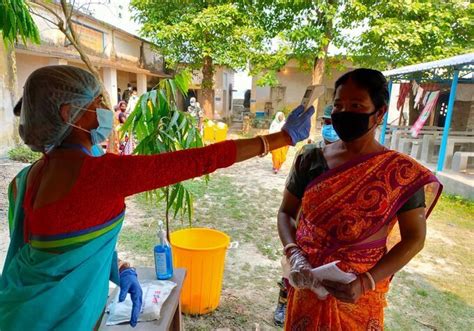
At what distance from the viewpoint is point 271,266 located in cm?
377

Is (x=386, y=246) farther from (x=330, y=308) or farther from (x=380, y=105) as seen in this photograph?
(x=380, y=105)

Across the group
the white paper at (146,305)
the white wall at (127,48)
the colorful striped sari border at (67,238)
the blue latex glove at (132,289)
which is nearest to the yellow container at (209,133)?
the white wall at (127,48)

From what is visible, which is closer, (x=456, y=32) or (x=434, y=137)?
(x=434, y=137)

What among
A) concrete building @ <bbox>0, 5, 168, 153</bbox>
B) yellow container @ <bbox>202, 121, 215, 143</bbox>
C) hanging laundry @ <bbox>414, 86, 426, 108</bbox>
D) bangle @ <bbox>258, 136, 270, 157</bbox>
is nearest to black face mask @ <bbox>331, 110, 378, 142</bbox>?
bangle @ <bbox>258, 136, 270, 157</bbox>

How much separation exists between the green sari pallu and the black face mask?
0.96m

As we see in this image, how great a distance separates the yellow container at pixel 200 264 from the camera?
2658 millimetres

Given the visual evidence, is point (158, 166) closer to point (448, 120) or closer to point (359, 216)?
point (359, 216)

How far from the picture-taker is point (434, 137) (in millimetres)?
8180

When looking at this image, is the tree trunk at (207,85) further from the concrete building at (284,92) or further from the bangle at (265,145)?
the bangle at (265,145)

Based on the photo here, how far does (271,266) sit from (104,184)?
3.06 m

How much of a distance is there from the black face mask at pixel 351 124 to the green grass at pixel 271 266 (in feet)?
6.55

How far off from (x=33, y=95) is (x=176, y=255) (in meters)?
1.90

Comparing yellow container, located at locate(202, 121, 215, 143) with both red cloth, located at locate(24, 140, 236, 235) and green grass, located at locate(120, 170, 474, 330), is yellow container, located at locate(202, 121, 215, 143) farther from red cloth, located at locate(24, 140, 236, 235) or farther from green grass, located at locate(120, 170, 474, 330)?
red cloth, located at locate(24, 140, 236, 235)

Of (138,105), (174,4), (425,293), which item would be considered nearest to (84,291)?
(138,105)
